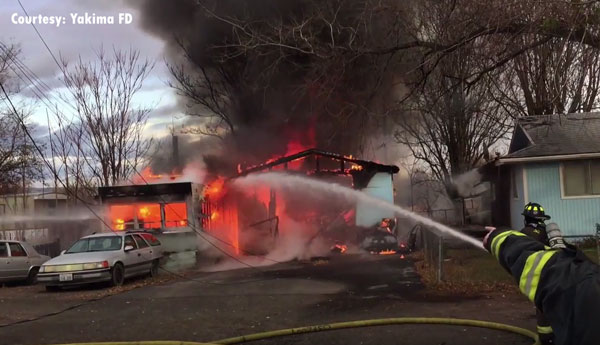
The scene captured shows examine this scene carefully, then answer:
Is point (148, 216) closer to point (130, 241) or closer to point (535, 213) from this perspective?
point (130, 241)

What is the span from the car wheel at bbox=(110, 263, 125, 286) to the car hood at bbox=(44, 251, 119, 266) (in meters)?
0.26

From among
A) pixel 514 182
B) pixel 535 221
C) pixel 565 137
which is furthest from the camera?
pixel 514 182

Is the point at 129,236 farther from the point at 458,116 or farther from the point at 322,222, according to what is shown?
the point at 458,116

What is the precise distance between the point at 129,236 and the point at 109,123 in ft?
38.2

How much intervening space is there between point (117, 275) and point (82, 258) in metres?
0.76

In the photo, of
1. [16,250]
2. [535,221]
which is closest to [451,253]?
[535,221]

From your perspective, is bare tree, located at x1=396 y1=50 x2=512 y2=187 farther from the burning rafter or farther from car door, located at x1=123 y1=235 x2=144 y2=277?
car door, located at x1=123 y1=235 x2=144 y2=277

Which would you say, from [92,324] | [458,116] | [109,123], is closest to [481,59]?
[92,324]

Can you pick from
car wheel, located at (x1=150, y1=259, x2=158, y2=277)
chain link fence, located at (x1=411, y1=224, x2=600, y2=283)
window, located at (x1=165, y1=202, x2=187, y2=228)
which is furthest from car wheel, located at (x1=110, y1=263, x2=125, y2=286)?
chain link fence, located at (x1=411, y1=224, x2=600, y2=283)

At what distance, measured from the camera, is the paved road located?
19.0 ft

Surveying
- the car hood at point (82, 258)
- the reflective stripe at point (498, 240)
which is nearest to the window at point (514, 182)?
the car hood at point (82, 258)

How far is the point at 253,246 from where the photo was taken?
673 inches

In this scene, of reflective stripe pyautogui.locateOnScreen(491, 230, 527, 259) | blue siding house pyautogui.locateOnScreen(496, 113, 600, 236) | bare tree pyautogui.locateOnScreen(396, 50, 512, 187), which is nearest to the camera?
reflective stripe pyautogui.locateOnScreen(491, 230, 527, 259)

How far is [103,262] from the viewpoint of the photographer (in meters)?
10.5
